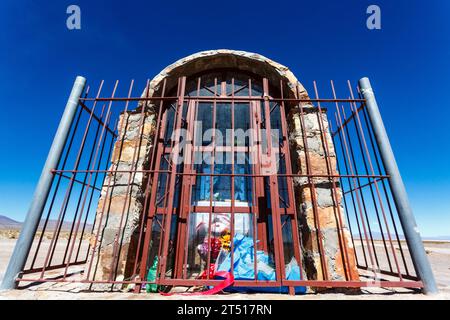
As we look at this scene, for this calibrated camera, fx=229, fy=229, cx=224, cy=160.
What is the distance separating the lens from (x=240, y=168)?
4.06m

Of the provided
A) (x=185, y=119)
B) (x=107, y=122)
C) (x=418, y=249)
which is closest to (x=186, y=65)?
(x=185, y=119)

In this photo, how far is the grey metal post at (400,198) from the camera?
97.7 inches

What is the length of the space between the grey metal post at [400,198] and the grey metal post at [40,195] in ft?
13.5

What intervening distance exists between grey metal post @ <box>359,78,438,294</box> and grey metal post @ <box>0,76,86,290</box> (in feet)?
13.5

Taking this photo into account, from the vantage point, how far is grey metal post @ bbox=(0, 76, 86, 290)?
2512mm

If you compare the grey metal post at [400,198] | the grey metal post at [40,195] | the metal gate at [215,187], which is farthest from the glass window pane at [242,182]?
the grey metal post at [40,195]

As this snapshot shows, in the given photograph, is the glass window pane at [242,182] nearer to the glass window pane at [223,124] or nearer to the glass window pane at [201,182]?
the glass window pane at [223,124]

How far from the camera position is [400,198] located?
108 inches

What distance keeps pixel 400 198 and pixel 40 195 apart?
171 inches

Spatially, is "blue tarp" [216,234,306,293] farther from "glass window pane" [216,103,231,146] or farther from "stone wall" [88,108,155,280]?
"glass window pane" [216,103,231,146]

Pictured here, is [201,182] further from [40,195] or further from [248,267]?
[40,195]
